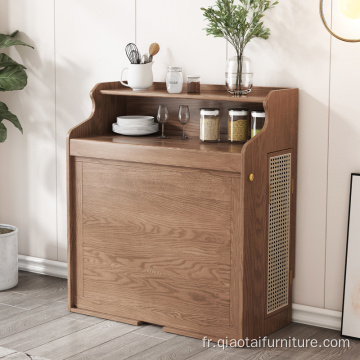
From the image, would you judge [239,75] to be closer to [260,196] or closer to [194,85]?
[194,85]

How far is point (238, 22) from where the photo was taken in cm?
349

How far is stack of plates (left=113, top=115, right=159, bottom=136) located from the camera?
12.5ft

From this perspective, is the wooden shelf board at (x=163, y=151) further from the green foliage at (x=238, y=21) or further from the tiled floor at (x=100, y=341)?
the tiled floor at (x=100, y=341)

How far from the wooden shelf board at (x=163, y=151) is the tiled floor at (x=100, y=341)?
82 cm

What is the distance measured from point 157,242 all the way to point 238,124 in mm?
681

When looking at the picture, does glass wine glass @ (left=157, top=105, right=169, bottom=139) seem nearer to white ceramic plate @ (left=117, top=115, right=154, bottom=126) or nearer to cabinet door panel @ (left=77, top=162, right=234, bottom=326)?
white ceramic plate @ (left=117, top=115, right=154, bottom=126)

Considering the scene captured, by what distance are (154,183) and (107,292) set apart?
0.65 meters

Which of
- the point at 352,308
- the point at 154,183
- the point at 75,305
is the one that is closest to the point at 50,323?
the point at 75,305

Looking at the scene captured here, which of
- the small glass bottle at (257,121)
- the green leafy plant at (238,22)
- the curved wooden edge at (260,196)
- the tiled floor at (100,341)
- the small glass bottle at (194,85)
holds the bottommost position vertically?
the tiled floor at (100,341)

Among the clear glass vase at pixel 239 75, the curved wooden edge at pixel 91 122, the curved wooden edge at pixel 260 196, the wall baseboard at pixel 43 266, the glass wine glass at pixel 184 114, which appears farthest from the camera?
the wall baseboard at pixel 43 266

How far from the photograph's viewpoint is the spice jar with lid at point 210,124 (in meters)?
3.59

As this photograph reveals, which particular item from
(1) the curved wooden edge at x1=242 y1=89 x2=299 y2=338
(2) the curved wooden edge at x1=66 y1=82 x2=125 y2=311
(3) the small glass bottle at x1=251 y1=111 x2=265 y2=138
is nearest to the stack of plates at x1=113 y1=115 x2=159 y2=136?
(2) the curved wooden edge at x1=66 y1=82 x2=125 y2=311

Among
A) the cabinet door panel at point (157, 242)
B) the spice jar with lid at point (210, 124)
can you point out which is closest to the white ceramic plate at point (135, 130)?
the cabinet door panel at point (157, 242)

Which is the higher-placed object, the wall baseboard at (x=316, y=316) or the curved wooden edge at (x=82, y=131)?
the curved wooden edge at (x=82, y=131)
